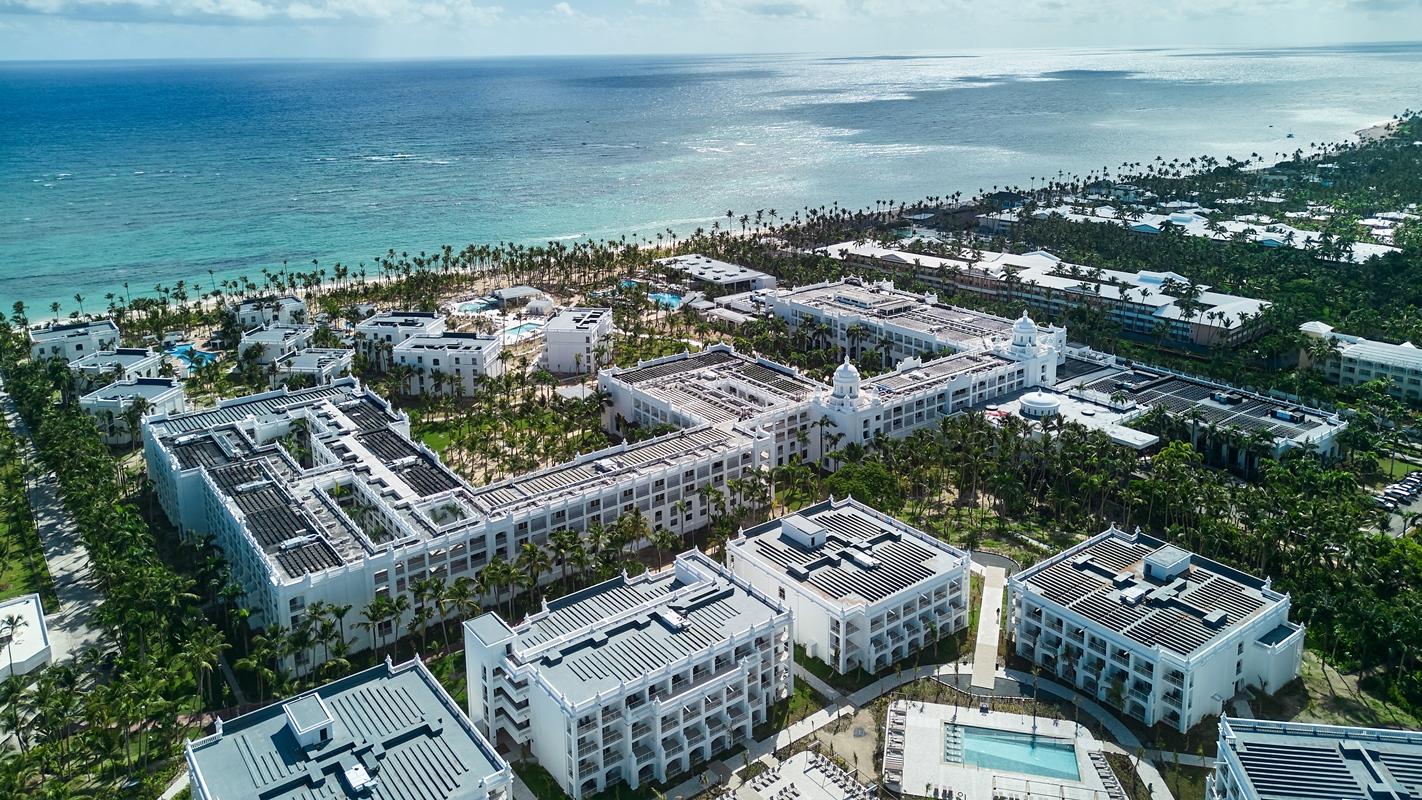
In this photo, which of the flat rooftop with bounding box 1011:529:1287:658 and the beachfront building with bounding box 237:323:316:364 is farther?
the beachfront building with bounding box 237:323:316:364

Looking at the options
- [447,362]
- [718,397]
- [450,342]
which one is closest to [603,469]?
[718,397]

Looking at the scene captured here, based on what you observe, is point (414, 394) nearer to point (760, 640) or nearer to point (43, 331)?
point (43, 331)

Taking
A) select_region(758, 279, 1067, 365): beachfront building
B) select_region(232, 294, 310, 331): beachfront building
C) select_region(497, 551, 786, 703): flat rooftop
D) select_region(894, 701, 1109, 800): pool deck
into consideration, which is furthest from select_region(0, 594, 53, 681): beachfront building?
select_region(758, 279, 1067, 365): beachfront building

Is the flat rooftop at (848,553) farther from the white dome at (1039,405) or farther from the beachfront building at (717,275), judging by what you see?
the beachfront building at (717,275)

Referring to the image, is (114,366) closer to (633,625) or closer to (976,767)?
(633,625)

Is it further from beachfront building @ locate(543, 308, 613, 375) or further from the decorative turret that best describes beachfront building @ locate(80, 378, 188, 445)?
the decorative turret

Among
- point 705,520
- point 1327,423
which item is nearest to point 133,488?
point 705,520

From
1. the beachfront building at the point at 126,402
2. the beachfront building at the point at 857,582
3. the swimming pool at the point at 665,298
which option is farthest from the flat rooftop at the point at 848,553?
the swimming pool at the point at 665,298
